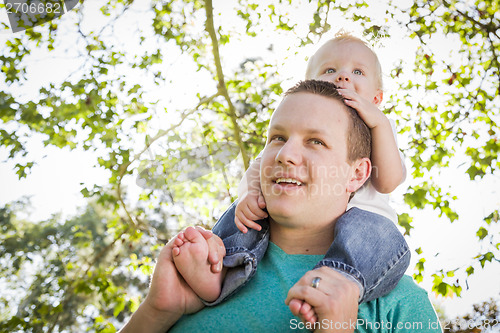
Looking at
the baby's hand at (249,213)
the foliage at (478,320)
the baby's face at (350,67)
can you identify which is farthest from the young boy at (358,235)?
the foliage at (478,320)

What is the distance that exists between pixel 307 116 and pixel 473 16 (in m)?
4.13

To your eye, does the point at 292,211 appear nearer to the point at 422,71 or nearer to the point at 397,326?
the point at 397,326

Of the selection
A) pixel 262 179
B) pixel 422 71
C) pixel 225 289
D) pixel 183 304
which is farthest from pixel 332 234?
pixel 422 71

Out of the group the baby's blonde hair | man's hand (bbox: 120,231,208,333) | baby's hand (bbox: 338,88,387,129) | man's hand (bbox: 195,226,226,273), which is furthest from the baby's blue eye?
the baby's blonde hair

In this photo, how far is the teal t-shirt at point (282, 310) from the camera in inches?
48.8

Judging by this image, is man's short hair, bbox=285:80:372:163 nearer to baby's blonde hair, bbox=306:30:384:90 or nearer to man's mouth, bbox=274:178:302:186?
man's mouth, bbox=274:178:302:186

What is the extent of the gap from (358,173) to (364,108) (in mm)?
259

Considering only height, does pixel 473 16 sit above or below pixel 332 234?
above

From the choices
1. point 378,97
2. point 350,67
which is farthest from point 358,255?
point 378,97

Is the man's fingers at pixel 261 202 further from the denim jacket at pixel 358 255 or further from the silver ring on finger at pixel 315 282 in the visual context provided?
the silver ring on finger at pixel 315 282

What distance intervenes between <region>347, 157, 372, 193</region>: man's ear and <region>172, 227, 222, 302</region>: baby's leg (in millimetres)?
559

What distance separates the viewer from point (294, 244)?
4.81ft

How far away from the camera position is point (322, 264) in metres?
1.26

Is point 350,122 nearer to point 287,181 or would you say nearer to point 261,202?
point 287,181
